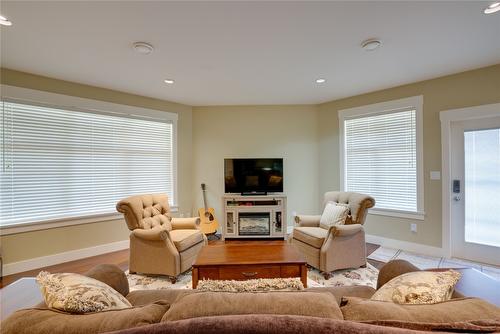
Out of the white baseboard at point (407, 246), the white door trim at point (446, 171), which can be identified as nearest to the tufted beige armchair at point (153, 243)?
the white baseboard at point (407, 246)

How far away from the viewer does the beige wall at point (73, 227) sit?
2.90 m

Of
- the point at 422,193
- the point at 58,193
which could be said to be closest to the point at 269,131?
the point at 422,193

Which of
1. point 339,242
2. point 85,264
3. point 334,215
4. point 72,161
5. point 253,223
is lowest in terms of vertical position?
point 85,264

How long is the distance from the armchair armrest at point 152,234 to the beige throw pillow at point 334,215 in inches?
80.1

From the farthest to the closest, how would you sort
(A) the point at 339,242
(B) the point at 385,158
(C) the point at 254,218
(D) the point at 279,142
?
(D) the point at 279,142 → (C) the point at 254,218 → (B) the point at 385,158 → (A) the point at 339,242

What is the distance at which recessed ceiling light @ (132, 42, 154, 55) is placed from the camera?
228cm

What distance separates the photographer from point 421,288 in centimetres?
96

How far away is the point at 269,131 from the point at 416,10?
9.93 ft

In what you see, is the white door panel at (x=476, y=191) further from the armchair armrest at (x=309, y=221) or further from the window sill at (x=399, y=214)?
the armchair armrest at (x=309, y=221)

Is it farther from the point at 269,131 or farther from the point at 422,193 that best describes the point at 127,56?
the point at 422,193

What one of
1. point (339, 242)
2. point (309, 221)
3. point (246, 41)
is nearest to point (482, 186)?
point (339, 242)

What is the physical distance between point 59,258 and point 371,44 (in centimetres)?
470

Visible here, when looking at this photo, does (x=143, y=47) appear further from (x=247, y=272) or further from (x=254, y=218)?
(x=254, y=218)

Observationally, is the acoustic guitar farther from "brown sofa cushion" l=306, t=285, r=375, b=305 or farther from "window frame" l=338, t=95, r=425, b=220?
"brown sofa cushion" l=306, t=285, r=375, b=305
